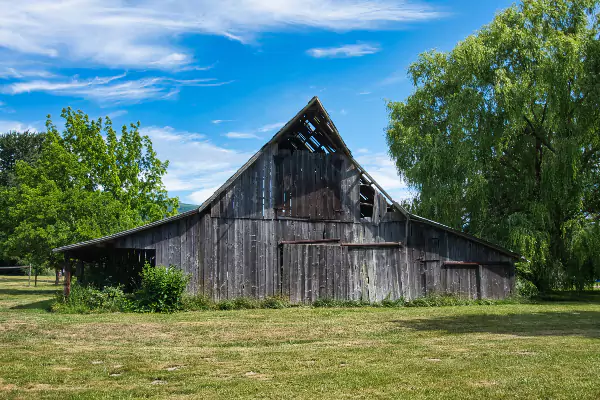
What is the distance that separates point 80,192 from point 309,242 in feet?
52.1

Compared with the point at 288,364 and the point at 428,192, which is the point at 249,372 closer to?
the point at 288,364

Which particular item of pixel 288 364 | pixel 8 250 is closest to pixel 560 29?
pixel 288 364

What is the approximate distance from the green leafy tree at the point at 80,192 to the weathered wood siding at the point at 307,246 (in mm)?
11830

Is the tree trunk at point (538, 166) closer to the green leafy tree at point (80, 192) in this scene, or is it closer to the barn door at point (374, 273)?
the barn door at point (374, 273)

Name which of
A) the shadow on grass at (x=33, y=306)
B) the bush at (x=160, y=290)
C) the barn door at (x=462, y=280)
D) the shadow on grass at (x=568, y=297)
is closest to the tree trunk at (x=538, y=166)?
the shadow on grass at (x=568, y=297)

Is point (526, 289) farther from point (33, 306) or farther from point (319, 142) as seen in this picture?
point (33, 306)

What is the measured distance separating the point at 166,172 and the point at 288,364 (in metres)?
32.4

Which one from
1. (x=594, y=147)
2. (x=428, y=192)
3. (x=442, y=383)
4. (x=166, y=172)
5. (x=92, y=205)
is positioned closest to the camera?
(x=442, y=383)

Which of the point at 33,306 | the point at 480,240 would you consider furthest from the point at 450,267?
the point at 33,306

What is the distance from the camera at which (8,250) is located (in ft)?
105

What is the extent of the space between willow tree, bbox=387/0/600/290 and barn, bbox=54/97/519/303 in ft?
10.2

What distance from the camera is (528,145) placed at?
2823 centimetres

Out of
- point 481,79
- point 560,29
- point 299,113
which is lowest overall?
point 299,113

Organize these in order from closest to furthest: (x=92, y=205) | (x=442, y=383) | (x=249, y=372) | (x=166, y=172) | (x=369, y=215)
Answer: (x=442, y=383) < (x=249, y=372) < (x=369, y=215) < (x=92, y=205) < (x=166, y=172)
